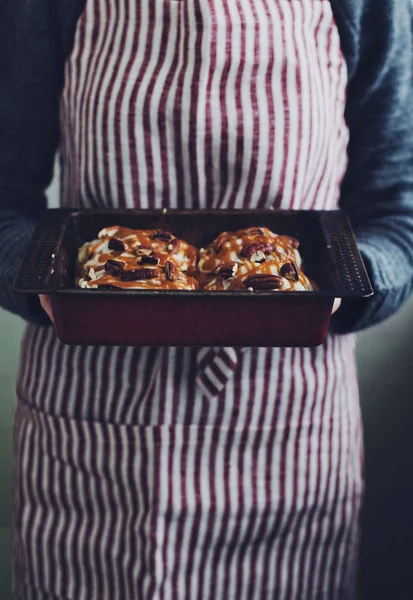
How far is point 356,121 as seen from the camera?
1075 mm

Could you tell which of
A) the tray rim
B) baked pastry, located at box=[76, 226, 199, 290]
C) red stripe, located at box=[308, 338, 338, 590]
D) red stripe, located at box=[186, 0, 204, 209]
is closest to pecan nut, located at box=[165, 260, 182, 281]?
baked pastry, located at box=[76, 226, 199, 290]

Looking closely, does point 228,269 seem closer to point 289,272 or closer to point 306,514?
point 289,272

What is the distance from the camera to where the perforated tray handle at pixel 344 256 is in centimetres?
76

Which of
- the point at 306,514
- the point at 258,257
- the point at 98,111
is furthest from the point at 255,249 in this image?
the point at 306,514

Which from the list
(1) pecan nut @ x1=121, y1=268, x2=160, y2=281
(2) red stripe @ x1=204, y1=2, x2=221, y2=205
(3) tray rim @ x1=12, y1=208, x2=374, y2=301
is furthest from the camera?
(2) red stripe @ x1=204, y1=2, x2=221, y2=205

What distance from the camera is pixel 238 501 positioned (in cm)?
→ 103

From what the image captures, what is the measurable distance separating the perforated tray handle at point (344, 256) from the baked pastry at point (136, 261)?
0.61 ft

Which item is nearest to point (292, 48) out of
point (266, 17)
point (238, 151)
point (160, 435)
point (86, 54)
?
point (266, 17)

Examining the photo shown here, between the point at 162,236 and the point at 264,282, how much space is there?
0.17 m

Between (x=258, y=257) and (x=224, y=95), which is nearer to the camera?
(x=258, y=257)

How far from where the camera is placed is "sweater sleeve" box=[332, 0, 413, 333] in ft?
3.26

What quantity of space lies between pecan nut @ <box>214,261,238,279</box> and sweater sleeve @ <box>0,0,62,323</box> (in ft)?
0.90

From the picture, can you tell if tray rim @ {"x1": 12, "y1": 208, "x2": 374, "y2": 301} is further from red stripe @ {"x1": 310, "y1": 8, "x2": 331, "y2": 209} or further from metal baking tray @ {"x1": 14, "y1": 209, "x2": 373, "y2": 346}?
red stripe @ {"x1": 310, "y1": 8, "x2": 331, "y2": 209}

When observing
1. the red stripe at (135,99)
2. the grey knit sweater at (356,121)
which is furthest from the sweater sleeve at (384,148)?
the red stripe at (135,99)
